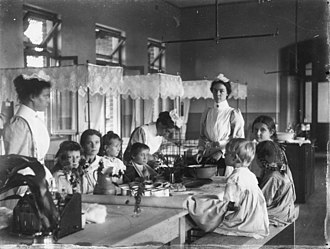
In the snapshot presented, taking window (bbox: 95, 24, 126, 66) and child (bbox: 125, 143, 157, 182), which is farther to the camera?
child (bbox: 125, 143, 157, 182)

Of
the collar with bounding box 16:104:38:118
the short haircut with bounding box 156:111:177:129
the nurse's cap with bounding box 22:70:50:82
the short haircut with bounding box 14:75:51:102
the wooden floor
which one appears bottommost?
the wooden floor

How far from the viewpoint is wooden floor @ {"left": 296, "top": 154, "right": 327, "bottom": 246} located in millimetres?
2638

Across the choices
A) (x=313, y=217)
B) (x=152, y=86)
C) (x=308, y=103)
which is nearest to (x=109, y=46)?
(x=152, y=86)

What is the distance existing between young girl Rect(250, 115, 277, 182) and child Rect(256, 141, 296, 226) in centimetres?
7

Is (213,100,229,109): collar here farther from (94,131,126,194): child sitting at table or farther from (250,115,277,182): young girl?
(94,131,126,194): child sitting at table

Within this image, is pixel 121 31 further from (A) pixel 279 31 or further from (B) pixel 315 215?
(B) pixel 315 215

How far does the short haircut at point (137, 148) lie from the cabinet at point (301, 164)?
2.34 m

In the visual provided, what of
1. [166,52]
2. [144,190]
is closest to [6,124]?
[144,190]

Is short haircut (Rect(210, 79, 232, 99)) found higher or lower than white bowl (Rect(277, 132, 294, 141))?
higher

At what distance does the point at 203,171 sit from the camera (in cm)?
223

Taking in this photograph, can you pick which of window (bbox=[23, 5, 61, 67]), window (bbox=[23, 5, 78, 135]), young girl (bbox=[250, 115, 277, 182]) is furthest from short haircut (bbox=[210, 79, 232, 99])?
window (bbox=[23, 5, 61, 67])

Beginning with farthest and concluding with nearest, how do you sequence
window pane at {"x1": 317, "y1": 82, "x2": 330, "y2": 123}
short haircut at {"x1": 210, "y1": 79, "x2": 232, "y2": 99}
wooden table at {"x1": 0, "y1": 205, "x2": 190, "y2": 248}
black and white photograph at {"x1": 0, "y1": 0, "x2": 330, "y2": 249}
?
short haircut at {"x1": 210, "y1": 79, "x2": 232, "y2": 99} < window pane at {"x1": 317, "y1": 82, "x2": 330, "y2": 123} < black and white photograph at {"x1": 0, "y1": 0, "x2": 330, "y2": 249} < wooden table at {"x1": 0, "y1": 205, "x2": 190, "y2": 248}

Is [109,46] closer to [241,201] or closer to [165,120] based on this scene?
[165,120]

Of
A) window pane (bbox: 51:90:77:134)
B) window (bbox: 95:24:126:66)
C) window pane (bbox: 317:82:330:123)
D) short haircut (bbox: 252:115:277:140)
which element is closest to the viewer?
window pane (bbox: 51:90:77:134)
